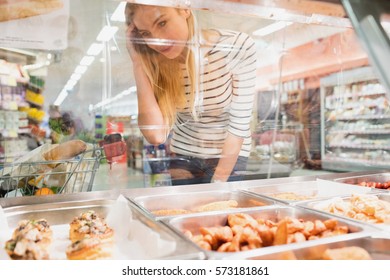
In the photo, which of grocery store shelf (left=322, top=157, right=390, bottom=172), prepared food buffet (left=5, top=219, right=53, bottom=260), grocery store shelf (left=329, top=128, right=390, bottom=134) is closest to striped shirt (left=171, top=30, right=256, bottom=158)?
prepared food buffet (left=5, top=219, right=53, bottom=260)

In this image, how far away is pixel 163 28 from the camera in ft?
8.66

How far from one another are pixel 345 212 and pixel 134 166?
179 cm

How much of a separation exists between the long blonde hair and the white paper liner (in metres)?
1.26

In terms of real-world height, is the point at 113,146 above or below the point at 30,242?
above

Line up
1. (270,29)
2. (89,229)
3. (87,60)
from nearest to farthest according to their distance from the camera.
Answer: (89,229)
(87,60)
(270,29)

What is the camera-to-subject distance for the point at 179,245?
3.42ft

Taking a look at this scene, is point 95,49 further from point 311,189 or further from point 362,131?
point 362,131

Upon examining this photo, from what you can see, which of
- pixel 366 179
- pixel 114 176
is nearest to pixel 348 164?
pixel 366 179

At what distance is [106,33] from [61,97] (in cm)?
61

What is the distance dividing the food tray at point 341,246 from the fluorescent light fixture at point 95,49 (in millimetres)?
2085

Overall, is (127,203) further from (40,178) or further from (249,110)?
(249,110)

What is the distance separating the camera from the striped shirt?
2.85 m

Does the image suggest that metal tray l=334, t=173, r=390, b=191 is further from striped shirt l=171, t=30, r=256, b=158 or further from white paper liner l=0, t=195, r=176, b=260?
white paper liner l=0, t=195, r=176, b=260

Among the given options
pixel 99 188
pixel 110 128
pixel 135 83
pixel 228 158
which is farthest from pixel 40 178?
pixel 228 158
